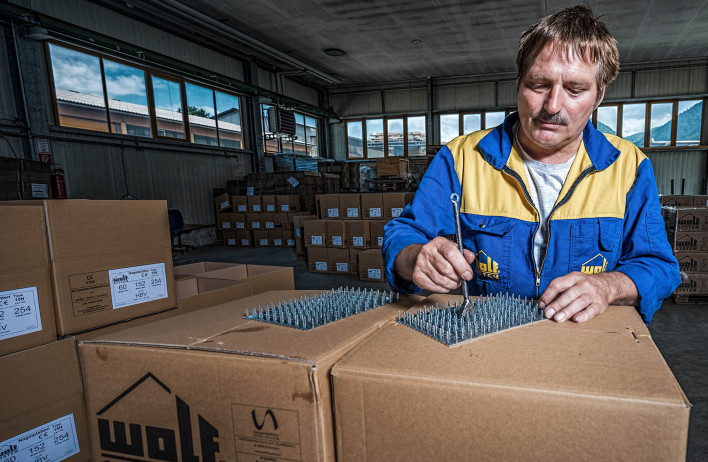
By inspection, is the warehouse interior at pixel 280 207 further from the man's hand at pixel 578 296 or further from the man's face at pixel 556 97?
the man's face at pixel 556 97

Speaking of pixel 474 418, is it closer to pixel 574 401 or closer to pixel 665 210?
pixel 574 401

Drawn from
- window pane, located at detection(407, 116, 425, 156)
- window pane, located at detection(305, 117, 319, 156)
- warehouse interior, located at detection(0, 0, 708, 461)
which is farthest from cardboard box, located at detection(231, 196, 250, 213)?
window pane, located at detection(407, 116, 425, 156)

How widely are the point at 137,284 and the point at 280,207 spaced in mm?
6454

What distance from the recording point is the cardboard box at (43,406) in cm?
90

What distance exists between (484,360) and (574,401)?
115 millimetres

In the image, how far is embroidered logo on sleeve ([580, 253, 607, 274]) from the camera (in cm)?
110

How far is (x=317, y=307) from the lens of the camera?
79cm

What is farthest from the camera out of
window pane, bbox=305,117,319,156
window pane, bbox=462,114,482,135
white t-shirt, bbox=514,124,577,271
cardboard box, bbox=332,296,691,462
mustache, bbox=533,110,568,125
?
window pane, bbox=305,117,319,156

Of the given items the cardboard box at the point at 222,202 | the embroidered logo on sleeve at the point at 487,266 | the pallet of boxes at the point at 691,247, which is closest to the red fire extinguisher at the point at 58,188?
the embroidered logo on sleeve at the point at 487,266

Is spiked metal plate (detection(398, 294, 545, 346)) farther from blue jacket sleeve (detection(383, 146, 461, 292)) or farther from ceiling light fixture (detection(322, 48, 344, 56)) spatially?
ceiling light fixture (detection(322, 48, 344, 56))

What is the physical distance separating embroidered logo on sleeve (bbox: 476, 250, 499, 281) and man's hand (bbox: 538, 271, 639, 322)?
35 centimetres

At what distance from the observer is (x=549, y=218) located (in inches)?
43.4

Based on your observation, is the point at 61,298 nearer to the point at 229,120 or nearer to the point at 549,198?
the point at 549,198

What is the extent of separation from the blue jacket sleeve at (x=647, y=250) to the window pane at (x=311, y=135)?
36.4 feet
